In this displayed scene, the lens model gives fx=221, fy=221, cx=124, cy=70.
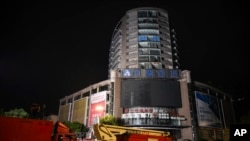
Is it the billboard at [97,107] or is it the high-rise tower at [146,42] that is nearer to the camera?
the billboard at [97,107]

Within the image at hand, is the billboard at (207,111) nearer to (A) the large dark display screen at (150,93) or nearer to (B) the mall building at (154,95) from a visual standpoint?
(B) the mall building at (154,95)

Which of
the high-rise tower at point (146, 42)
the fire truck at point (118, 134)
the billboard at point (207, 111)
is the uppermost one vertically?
the high-rise tower at point (146, 42)

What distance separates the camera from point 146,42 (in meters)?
101

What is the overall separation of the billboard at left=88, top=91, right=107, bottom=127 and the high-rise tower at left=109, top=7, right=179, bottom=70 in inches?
807

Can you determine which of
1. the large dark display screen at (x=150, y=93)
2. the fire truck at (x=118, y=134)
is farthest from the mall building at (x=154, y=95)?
the fire truck at (x=118, y=134)

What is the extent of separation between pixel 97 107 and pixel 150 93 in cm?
2293

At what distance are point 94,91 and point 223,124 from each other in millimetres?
55022

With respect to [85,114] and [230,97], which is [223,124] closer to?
[230,97]

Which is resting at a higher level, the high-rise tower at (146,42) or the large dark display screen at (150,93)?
the high-rise tower at (146,42)

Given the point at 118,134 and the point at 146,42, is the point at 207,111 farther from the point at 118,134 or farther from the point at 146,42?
the point at 118,134

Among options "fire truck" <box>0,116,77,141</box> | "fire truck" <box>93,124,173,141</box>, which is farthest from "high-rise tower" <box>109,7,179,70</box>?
"fire truck" <box>0,116,77,141</box>

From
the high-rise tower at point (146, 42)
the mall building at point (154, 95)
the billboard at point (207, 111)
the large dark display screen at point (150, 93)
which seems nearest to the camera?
the mall building at point (154, 95)

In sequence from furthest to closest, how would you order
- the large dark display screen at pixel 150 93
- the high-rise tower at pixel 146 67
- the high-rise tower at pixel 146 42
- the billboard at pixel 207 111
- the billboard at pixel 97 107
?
1. the high-rise tower at pixel 146 42
2. the billboard at pixel 97 107
3. the billboard at pixel 207 111
4. the large dark display screen at pixel 150 93
5. the high-rise tower at pixel 146 67

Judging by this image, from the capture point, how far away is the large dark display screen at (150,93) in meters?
75.8
